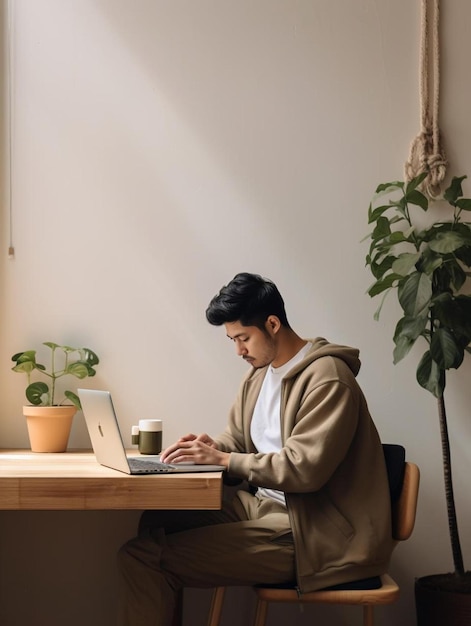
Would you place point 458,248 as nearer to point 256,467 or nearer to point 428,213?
point 428,213

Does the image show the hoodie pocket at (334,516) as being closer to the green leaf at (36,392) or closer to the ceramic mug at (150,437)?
the ceramic mug at (150,437)

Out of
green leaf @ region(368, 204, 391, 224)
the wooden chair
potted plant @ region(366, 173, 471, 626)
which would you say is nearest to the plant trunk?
potted plant @ region(366, 173, 471, 626)

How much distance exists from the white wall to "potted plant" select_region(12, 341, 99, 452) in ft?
0.25

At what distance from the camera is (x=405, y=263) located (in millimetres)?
2730

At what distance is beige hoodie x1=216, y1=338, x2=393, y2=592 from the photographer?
2.25m

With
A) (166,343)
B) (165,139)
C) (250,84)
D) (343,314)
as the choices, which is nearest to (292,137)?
(250,84)

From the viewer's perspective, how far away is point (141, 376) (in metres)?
3.06

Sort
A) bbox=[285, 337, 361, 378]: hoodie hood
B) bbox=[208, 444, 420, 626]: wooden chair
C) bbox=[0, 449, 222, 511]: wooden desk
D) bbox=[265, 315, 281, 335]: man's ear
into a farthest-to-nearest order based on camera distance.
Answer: bbox=[265, 315, 281, 335]: man's ear
bbox=[285, 337, 361, 378]: hoodie hood
bbox=[208, 444, 420, 626]: wooden chair
bbox=[0, 449, 222, 511]: wooden desk

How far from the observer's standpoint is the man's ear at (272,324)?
101 inches

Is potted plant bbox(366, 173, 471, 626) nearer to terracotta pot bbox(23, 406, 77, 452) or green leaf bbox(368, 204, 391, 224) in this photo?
green leaf bbox(368, 204, 391, 224)

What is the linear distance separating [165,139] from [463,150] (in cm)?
108

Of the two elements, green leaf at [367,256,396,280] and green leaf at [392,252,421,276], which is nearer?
green leaf at [392,252,421,276]

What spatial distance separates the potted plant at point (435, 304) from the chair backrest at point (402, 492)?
1.32ft

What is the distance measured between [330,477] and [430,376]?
2.00 ft
